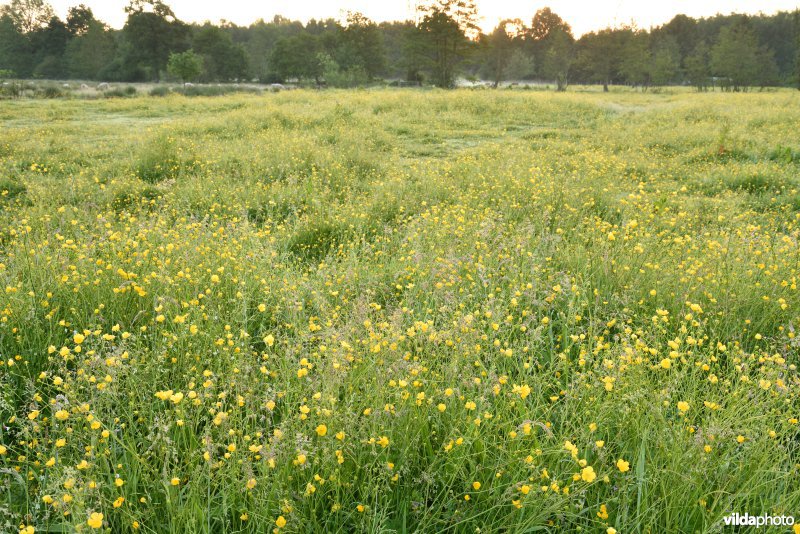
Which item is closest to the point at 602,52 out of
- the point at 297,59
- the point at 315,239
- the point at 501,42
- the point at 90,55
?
the point at 501,42

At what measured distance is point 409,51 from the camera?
52.0 metres

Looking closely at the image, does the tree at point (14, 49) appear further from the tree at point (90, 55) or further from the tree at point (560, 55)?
the tree at point (560, 55)

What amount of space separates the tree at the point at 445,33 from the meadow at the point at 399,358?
45.8 meters

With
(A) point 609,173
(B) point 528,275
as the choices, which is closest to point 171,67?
(A) point 609,173

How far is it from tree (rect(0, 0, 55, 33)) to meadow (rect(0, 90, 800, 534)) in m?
85.0

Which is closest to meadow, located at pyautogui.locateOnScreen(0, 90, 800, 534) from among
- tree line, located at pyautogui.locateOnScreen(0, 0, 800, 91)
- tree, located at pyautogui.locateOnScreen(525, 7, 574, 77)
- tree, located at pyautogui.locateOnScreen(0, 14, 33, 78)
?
tree line, located at pyautogui.locateOnScreen(0, 0, 800, 91)

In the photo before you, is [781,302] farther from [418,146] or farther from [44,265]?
[418,146]

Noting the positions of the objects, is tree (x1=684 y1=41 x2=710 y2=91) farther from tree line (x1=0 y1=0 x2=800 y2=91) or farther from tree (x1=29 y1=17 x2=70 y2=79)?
tree (x1=29 y1=17 x2=70 y2=79)

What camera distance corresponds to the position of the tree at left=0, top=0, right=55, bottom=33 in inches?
2736

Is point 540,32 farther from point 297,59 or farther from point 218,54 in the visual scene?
point 218,54

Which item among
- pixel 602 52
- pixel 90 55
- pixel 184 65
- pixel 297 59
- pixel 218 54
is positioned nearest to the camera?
pixel 184 65

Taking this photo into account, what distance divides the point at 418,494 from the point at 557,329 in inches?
80.3

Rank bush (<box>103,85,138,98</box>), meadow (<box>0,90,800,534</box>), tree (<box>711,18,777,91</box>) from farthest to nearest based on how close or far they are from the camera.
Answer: tree (<box>711,18,777,91</box>), bush (<box>103,85,138,98</box>), meadow (<box>0,90,800,534</box>)

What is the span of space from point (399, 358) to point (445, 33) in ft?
171
